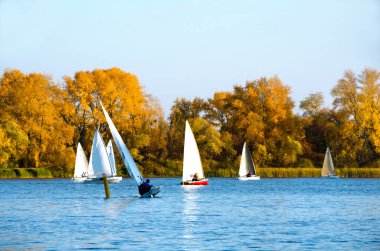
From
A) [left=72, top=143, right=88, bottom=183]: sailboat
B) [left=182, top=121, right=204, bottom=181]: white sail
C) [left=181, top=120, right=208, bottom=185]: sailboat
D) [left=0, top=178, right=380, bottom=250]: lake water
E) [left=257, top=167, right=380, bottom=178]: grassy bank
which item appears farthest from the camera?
[left=257, top=167, right=380, bottom=178]: grassy bank

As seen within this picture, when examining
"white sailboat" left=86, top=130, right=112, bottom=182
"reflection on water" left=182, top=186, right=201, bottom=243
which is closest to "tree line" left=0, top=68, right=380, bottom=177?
"white sailboat" left=86, top=130, right=112, bottom=182

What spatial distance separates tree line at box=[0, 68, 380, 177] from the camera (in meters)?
90.0

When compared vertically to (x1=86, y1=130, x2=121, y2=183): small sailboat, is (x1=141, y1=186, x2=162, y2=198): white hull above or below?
below

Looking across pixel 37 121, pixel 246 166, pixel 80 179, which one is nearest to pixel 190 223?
pixel 80 179

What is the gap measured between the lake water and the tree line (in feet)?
111

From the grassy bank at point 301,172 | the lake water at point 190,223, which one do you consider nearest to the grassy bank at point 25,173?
the grassy bank at point 301,172

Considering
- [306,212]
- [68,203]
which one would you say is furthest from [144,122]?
[306,212]

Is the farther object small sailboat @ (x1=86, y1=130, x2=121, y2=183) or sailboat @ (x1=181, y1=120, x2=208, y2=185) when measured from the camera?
small sailboat @ (x1=86, y1=130, x2=121, y2=183)

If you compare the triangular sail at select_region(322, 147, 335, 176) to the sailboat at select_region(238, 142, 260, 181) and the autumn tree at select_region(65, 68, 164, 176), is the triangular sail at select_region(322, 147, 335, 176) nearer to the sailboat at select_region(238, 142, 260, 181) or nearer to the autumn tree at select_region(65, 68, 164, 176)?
the sailboat at select_region(238, 142, 260, 181)

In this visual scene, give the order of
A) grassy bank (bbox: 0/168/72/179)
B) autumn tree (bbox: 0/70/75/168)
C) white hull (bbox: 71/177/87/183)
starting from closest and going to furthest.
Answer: white hull (bbox: 71/177/87/183) < autumn tree (bbox: 0/70/75/168) < grassy bank (bbox: 0/168/72/179)

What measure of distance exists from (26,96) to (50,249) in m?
64.1

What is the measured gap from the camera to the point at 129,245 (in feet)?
93.1

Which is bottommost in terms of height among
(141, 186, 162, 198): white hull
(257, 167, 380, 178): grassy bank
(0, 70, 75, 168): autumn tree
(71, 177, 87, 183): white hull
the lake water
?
the lake water

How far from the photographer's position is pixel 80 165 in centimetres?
8519
